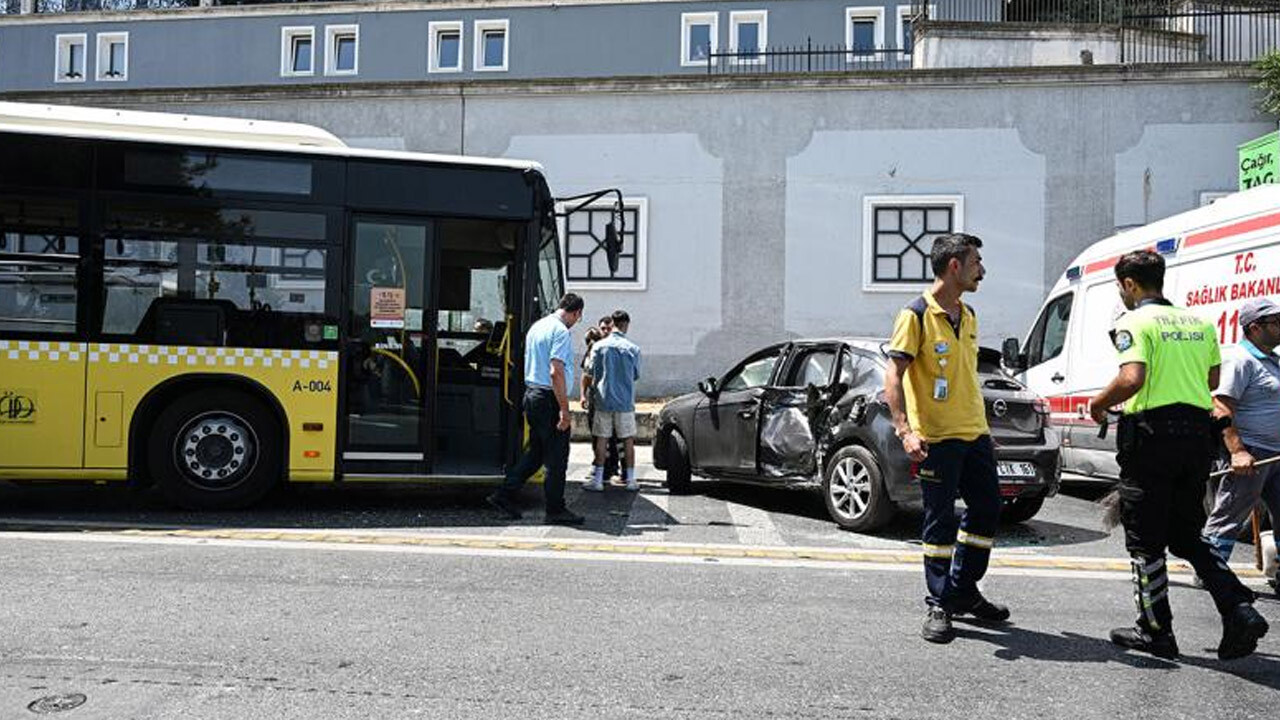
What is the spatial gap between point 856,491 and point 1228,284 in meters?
3.30

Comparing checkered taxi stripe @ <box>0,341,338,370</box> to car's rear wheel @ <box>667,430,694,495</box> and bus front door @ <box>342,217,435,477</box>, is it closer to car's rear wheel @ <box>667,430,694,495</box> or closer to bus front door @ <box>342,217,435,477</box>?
bus front door @ <box>342,217,435,477</box>

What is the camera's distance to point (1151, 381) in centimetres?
447

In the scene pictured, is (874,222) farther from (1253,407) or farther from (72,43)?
(72,43)

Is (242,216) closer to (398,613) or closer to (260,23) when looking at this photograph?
(398,613)

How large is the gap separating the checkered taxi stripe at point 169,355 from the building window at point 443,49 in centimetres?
2265

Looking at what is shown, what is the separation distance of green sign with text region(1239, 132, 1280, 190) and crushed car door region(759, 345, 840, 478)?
871 centimetres

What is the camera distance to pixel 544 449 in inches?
297

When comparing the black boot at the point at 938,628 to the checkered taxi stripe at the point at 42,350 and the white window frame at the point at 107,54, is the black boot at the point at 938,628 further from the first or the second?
the white window frame at the point at 107,54

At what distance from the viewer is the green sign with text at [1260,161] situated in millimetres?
13461

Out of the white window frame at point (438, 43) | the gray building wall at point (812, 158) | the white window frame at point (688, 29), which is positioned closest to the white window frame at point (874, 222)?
the gray building wall at point (812, 158)

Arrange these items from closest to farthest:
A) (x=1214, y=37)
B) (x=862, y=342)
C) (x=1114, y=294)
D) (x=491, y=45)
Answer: (x=862, y=342) < (x=1114, y=294) < (x=1214, y=37) < (x=491, y=45)

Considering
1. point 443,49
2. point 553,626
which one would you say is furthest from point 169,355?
point 443,49

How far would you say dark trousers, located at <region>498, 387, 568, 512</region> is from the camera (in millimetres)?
7449

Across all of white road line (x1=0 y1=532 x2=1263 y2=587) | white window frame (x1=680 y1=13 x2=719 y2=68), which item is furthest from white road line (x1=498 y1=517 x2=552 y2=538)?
white window frame (x1=680 y1=13 x2=719 y2=68)
